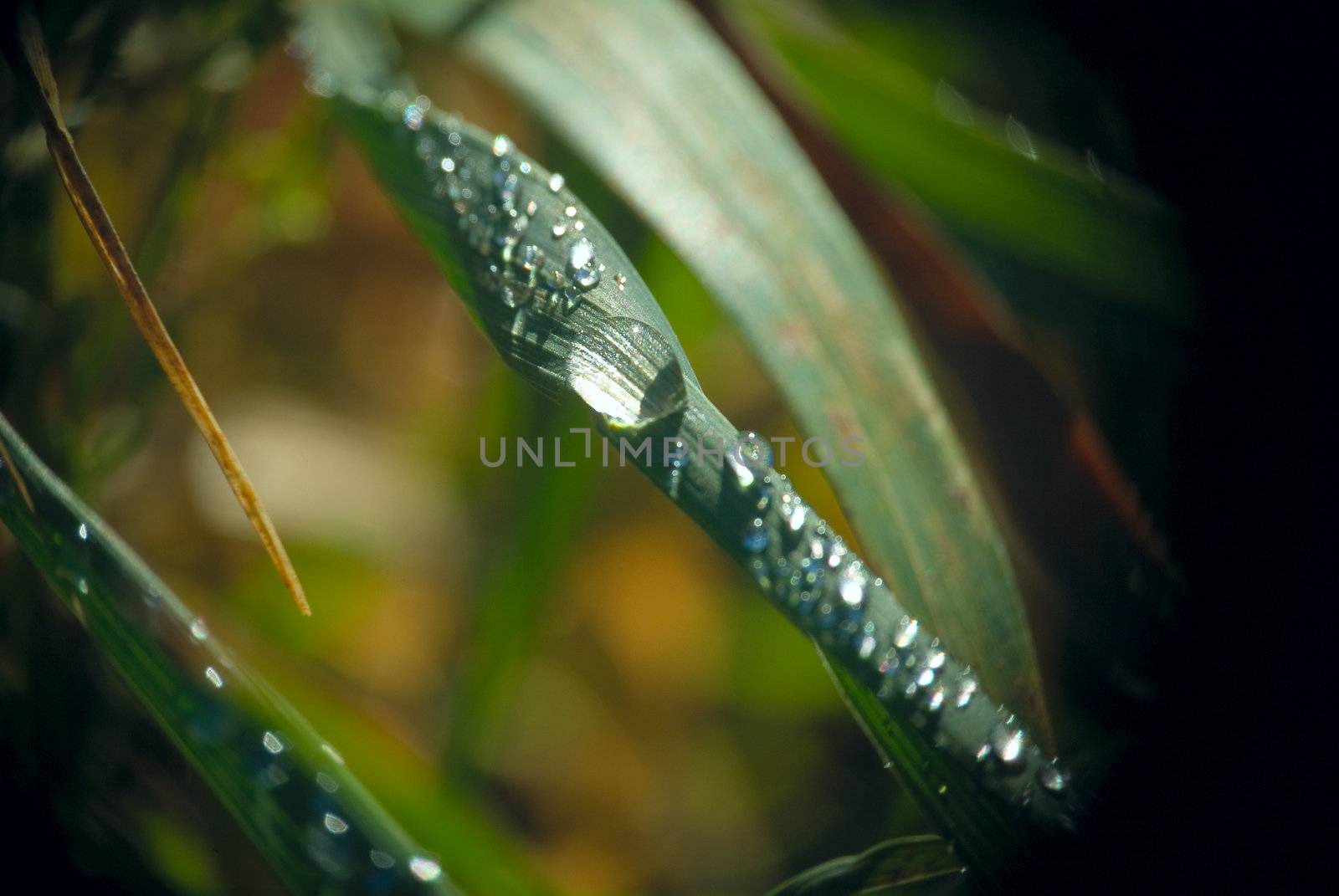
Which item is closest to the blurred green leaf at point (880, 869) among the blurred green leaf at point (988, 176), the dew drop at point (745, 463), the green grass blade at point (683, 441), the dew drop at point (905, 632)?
the green grass blade at point (683, 441)

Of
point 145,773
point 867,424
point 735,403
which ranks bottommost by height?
point 867,424

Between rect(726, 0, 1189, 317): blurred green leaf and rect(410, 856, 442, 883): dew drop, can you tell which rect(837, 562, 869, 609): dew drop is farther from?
rect(726, 0, 1189, 317): blurred green leaf

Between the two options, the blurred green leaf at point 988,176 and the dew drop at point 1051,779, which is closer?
the dew drop at point 1051,779

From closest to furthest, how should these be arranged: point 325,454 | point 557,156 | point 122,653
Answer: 1. point 122,653
2. point 557,156
3. point 325,454

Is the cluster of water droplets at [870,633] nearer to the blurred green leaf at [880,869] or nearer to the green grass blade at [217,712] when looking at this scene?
the blurred green leaf at [880,869]

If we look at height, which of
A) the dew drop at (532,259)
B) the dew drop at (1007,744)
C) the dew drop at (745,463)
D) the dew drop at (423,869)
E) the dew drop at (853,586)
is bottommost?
the dew drop at (1007,744)

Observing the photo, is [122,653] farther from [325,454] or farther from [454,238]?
[325,454]

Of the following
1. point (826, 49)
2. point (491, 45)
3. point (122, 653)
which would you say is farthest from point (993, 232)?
point (122, 653)
